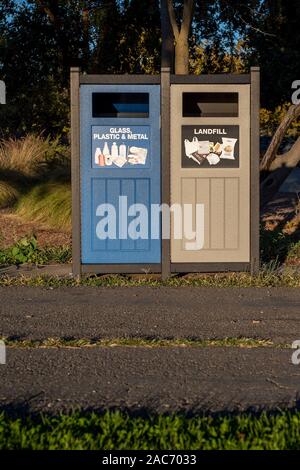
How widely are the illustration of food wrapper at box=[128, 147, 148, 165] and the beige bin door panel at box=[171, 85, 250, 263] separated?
30cm

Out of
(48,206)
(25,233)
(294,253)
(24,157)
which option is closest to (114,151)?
(294,253)

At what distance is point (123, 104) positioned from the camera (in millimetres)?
9898

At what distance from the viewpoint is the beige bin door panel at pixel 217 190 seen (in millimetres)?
9578

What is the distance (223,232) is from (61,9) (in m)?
14.1

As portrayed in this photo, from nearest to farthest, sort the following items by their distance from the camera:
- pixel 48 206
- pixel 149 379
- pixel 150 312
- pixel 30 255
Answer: pixel 149 379 → pixel 150 312 → pixel 30 255 → pixel 48 206

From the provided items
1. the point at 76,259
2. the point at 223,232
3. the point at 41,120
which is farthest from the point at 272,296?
the point at 41,120

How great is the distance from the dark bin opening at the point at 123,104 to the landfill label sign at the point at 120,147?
1.07 feet

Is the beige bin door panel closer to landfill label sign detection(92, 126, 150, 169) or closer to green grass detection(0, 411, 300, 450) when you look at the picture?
landfill label sign detection(92, 126, 150, 169)

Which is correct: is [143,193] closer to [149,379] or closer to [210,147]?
[210,147]

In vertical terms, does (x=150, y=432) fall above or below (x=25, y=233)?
below

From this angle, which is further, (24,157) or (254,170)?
(24,157)

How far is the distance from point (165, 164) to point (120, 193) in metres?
0.57

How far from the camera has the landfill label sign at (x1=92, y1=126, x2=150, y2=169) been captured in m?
9.55

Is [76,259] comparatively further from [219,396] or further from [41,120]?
[41,120]
